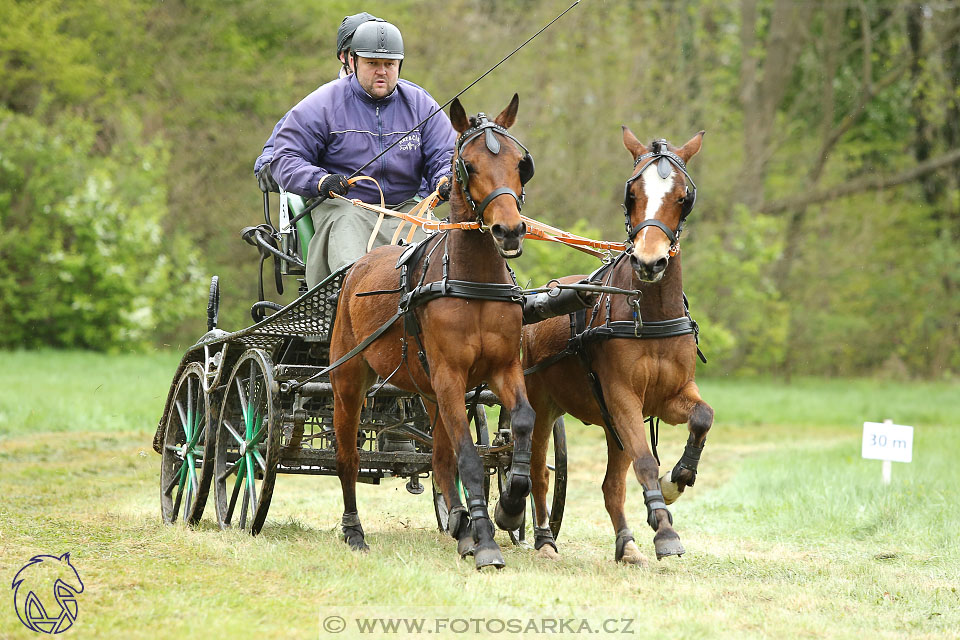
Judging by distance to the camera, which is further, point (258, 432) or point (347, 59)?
point (347, 59)

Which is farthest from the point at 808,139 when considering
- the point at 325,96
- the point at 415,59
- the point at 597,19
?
the point at 325,96

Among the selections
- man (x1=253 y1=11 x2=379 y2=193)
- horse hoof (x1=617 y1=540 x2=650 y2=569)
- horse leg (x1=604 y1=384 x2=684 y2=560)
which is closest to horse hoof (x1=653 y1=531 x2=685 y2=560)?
horse leg (x1=604 y1=384 x2=684 y2=560)

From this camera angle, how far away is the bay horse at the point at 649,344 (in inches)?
228

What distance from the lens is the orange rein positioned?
600 cm

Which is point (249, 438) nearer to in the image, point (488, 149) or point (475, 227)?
point (475, 227)

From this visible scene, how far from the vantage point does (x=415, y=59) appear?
77.0ft

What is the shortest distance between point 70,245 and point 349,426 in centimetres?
1652

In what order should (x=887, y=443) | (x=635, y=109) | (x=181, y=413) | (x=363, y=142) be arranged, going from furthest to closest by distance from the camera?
1. (x=635, y=109)
2. (x=887, y=443)
3. (x=181, y=413)
4. (x=363, y=142)

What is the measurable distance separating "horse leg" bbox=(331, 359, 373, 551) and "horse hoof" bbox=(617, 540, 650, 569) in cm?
150

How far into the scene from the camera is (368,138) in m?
7.39

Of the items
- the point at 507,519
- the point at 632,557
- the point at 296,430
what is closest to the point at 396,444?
the point at 296,430

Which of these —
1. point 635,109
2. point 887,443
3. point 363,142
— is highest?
point 635,109

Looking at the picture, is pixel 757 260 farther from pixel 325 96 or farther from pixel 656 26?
pixel 325 96

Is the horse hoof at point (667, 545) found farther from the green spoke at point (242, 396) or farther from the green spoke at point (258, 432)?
the green spoke at point (242, 396)
